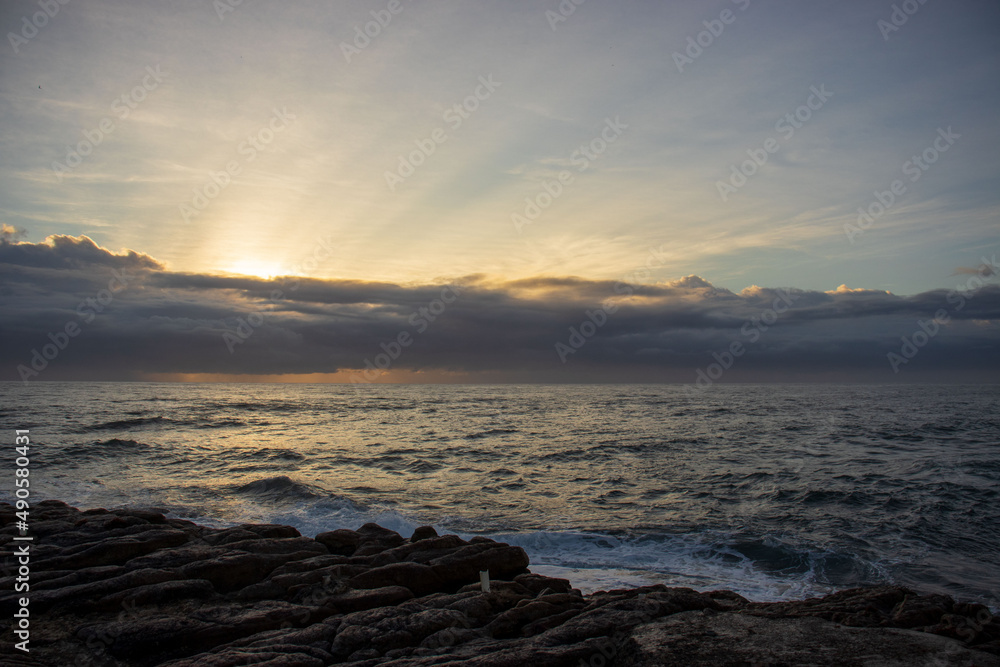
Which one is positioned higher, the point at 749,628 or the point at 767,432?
the point at 749,628

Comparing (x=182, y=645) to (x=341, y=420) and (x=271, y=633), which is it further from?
(x=341, y=420)

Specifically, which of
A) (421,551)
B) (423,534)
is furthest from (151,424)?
(421,551)

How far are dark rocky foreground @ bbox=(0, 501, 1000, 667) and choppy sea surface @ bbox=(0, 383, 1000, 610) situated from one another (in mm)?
3696

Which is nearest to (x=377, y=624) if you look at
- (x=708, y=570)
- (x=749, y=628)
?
(x=749, y=628)

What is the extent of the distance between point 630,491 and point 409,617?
1412 cm

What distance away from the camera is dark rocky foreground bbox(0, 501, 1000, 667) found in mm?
5859

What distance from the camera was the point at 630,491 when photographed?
19.7 meters

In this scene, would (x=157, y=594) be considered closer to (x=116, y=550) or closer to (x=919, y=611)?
(x=116, y=550)

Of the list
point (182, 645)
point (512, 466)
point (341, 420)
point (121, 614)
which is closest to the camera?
point (182, 645)

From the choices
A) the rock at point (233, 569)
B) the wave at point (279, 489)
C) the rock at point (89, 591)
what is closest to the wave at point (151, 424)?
the wave at point (279, 489)

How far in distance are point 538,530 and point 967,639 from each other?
10028 mm

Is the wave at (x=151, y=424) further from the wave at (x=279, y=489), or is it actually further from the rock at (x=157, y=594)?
the rock at (x=157, y=594)

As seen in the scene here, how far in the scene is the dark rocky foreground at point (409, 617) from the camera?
231 inches

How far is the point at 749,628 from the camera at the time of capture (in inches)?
254
